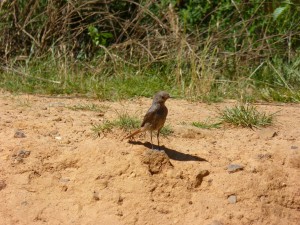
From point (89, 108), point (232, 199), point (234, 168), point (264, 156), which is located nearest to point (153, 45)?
point (89, 108)

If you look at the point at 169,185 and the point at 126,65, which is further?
the point at 126,65

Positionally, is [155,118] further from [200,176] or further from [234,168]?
[234,168]

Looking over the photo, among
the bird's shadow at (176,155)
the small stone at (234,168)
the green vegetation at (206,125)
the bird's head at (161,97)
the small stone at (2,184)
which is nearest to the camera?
the small stone at (2,184)

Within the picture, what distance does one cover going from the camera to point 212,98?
7344 mm

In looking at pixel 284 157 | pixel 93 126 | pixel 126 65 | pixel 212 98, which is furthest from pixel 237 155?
pixel 126 65

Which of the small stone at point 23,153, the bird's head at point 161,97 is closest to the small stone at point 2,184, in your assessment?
the small stone at point 23,153

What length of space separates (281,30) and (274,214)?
4.28 m

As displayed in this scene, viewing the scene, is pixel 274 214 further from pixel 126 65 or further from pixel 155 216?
pixel 126 65

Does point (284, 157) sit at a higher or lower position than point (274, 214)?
higher

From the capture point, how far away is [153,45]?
8.75m

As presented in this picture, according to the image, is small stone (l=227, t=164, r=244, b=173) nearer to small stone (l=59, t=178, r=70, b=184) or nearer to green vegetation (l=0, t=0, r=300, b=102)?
small stone (l=59, t=178, r=70, b=184)

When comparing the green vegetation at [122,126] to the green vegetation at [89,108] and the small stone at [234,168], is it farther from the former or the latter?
the small stone at [234,168]

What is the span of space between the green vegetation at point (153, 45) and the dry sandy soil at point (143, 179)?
199cm

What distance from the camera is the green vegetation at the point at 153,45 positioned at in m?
Answer: 7.93
